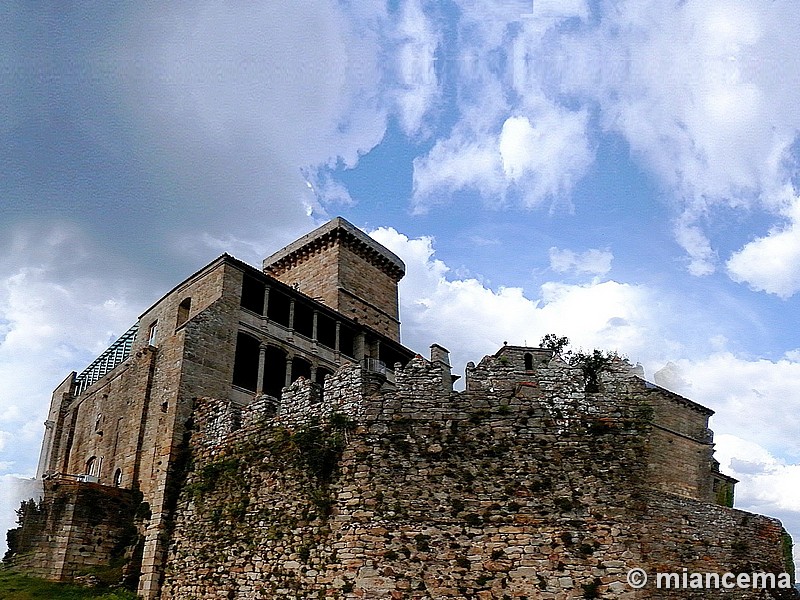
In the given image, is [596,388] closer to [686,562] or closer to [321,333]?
[686,562]

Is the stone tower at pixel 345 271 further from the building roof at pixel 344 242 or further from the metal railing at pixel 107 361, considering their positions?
the metal railing at pixel 107 361

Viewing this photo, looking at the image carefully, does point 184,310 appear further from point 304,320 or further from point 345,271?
point 345,271

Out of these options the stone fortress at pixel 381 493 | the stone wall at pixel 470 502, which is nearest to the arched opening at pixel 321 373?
the stone fortress at pixel 381 493

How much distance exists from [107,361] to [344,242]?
42.0 ft

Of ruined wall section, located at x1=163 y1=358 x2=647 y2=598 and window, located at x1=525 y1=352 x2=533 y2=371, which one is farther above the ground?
window, located at x1=525 y1=352 x2=533 y2=371

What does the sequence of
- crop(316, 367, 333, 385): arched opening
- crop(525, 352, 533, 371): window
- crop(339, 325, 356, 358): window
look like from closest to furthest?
crop(525, 352, 533, 371): window
crop(316, 367, 333, 385): arched opening
crop(339, 325, 356, 358): window

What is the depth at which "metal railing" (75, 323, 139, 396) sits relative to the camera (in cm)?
2917

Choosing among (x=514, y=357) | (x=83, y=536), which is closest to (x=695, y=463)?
(x=514, y=357)

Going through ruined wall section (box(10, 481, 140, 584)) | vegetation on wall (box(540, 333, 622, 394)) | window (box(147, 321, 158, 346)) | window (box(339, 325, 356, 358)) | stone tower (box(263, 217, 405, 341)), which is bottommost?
ruined wall section (box(10, 481, 140, 584))

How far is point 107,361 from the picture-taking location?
3027cm

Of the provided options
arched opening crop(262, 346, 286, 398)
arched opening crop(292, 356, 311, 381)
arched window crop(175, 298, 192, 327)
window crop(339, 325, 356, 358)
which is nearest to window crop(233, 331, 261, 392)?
arched opening crop(262, 346, 286, 398)

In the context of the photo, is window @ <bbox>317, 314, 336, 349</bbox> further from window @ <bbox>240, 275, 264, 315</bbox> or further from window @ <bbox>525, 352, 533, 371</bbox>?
window @ <bbox>525, 352, 533, 371</bbox>

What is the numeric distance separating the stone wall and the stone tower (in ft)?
60.0

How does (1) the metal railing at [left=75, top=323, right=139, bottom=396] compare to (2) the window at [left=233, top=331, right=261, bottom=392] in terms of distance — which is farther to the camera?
(1) the metal railing at [left=75, top=323, right=139, bottom=396]
